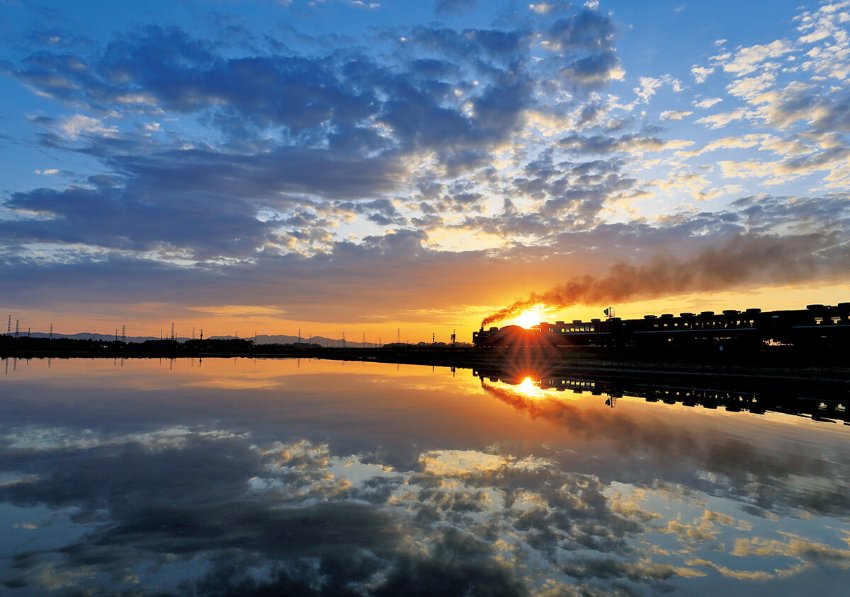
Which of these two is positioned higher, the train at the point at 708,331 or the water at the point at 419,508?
the train at the point at 708,331

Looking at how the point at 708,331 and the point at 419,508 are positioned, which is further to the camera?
the point at 708,331

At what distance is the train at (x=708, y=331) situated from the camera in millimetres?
64625

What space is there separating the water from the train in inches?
2052

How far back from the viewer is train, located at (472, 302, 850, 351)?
64.6 meters

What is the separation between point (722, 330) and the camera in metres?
78.0

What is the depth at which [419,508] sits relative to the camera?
1175cm

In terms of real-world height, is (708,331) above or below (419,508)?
above

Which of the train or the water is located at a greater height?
the train

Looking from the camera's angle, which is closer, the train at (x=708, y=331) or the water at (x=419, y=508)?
the water at (x=419, y=508)

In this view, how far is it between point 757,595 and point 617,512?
3812 mm

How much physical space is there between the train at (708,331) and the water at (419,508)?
52.1 meters

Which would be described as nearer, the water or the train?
the water

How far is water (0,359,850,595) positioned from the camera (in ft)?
27.6

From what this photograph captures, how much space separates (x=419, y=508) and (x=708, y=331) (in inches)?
3276
